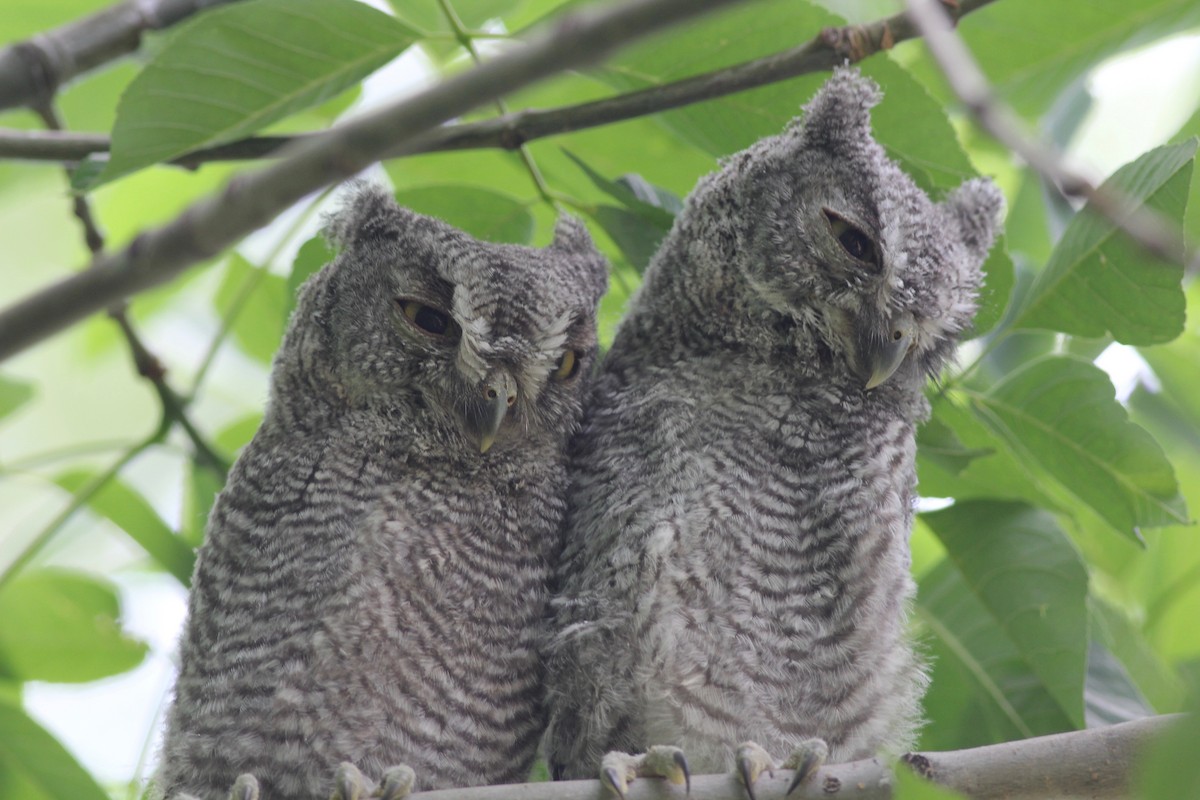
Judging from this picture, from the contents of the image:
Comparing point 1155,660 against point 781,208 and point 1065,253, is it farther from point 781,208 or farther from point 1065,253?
point 781,208

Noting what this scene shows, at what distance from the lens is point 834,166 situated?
92.0 inches

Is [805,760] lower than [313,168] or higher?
lower

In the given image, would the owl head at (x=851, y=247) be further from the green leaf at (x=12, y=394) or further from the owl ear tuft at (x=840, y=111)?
the green leaf at (x=12, y=394)

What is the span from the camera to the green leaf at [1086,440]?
226cm

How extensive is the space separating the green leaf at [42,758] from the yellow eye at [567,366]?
1156mm

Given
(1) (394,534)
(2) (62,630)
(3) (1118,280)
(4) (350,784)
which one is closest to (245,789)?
(4) (350,784)

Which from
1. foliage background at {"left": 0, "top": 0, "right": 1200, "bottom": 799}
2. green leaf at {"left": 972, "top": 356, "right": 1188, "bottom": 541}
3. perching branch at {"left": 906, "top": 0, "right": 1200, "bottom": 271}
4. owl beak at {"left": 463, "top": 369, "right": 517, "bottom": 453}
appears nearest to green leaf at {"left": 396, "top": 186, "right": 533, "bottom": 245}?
foliage background at {"left": 0, "top": 0, "right": 1200, "bottom": 799}

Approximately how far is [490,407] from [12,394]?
127cm

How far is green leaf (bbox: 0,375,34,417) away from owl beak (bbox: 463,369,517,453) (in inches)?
47.3

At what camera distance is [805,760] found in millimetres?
1770

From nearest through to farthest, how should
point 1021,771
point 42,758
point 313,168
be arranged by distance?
point 313,168 < point 1021,771 < point 42,758

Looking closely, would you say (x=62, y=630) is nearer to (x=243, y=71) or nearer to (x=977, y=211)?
(x=243, y=71)

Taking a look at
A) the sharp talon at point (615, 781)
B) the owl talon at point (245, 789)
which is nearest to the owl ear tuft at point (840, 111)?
the sharp talon at point (615, 781)

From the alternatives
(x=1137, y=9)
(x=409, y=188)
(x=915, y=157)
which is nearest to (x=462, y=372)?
(x=409, y=188)
